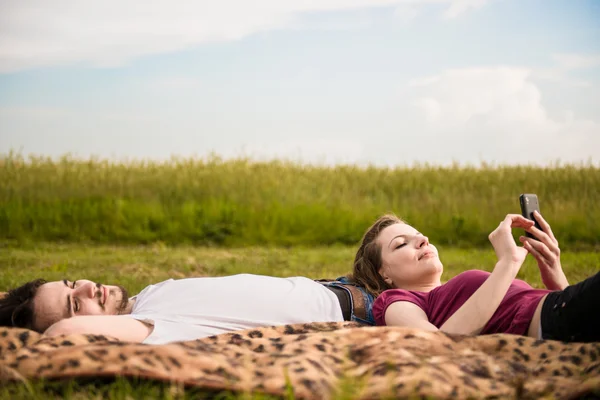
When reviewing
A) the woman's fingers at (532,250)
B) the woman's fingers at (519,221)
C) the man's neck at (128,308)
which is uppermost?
the woman's fingers at (519,221)

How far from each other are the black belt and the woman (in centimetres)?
13

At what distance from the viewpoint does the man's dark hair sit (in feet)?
10.4

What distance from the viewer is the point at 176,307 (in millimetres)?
3260

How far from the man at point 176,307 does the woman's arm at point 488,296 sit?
1.85ft

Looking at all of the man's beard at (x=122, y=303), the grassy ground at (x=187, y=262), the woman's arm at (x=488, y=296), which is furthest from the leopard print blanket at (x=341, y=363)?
Result: the grassy ground at (x=187, y=262)

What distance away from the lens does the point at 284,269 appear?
7.17m

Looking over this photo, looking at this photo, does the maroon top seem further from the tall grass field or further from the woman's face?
the tall grass field

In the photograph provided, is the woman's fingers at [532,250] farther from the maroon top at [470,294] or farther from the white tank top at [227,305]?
the white tank top at [227,305]

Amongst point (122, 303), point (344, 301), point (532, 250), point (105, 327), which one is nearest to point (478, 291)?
point (532, 250)

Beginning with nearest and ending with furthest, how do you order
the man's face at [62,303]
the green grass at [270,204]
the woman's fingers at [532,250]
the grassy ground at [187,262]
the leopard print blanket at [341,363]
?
the leopard print blanket at [341,363] < the man's face at [62,303] < the woman's fingers at [532,250] < the grassy ground at [187,262] < the green grass at [270,204]

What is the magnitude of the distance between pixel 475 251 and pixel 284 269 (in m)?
2.75

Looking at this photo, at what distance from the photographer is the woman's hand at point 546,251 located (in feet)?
10.9

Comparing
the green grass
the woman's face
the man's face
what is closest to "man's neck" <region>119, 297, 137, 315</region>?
the man's face

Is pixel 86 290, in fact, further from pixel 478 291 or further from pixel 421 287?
pixel 478 291
